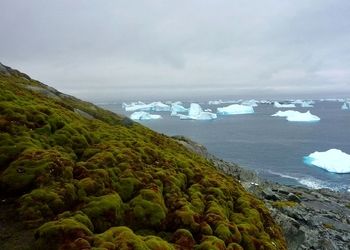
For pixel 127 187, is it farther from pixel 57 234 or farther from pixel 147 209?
pixel 57 234

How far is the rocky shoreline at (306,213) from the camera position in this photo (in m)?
21.0

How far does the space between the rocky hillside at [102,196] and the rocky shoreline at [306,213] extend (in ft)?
14.3

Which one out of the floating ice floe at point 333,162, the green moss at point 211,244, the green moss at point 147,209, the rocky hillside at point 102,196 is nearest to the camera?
the rocky hillside at point 102,196

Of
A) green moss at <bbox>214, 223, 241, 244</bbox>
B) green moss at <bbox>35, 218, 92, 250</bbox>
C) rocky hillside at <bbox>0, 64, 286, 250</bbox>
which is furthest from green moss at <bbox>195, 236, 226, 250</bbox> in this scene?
green moss at <bbox>35, 218, 92, 250</bbox>

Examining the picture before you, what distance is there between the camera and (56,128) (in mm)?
17359

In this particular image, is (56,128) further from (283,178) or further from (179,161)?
(283,178)

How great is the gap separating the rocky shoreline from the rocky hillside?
4.37 meters

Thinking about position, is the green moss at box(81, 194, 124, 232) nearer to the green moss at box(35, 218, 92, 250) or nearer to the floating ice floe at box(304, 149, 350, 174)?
the green moss at box(35, 218, 92, 250)

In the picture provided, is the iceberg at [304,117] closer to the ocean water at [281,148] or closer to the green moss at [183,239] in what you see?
the ocean water at [281,148]

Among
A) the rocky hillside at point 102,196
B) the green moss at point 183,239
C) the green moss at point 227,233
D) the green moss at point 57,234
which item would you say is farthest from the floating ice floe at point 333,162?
the green moss at point 57,234

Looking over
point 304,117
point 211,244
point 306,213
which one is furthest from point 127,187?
point 304,117

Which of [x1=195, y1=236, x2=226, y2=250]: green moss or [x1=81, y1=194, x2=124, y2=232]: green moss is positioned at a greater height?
[x1=81, y1=194, x2=124, y2=232]: green moss

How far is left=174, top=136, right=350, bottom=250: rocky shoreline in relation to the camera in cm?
2102

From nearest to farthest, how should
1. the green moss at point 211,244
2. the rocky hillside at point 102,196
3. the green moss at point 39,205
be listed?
the rocky hillside at point 102,196, the green moss at point 39,205, the green moss at point 211,244
